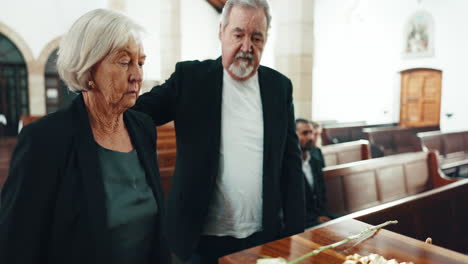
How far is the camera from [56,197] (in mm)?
972

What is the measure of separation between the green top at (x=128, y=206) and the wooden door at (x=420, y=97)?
10396 mm

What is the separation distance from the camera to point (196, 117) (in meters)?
1.40

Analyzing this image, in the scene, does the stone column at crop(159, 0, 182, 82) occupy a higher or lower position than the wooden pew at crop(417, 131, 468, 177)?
higher

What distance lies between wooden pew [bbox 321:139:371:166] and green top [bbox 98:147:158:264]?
3.41 meters

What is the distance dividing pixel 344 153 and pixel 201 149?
11.4 feet

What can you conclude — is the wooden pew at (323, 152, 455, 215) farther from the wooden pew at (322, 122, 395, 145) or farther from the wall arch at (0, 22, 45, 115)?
the wall arch at (0, 22, 45, 115)

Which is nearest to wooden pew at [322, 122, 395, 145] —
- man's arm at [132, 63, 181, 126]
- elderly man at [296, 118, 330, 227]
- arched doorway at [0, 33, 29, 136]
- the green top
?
elderly man at [296, 118, 330, 227]

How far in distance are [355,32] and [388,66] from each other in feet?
5.00

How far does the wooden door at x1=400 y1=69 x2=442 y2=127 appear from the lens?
1033cm

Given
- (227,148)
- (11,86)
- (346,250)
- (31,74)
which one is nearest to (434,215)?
(346,250)

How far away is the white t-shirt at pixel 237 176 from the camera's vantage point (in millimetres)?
1408

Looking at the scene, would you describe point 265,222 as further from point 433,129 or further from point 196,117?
point 433,129

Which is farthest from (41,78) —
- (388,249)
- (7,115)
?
(388,249)

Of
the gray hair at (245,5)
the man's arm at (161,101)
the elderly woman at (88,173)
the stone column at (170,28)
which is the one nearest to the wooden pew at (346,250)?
the elderly woman at (88,173)
